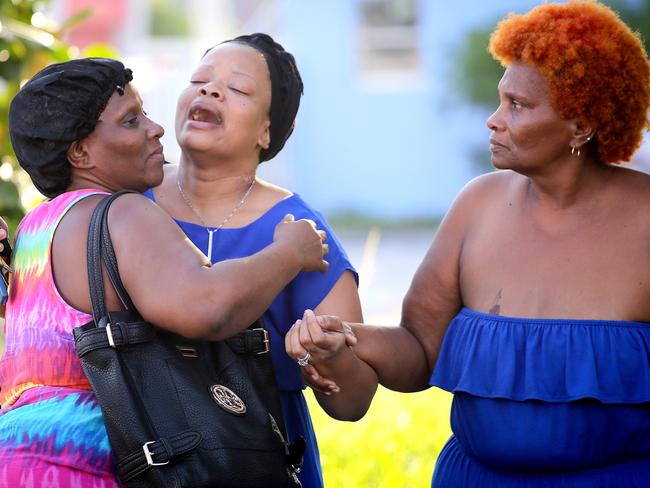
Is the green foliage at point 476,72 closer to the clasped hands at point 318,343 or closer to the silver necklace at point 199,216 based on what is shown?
the silver necklace at point 199,216

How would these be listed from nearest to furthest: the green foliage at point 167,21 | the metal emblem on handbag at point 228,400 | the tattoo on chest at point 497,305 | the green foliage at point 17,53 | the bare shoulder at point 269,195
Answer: the metal emblem on handbag at point 228,400 → the tattoo on chest at point 497,305 → the bare shoulder at point 269,195 → the green foliage at point 17,53 → the green foliage at point 167,21

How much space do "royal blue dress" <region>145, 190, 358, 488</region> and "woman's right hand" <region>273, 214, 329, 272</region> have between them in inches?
7.9

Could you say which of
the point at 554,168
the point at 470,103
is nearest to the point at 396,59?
the point at 470,103

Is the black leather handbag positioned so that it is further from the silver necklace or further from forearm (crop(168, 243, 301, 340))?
the silver necklace

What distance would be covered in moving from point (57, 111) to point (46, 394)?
740 millimetres

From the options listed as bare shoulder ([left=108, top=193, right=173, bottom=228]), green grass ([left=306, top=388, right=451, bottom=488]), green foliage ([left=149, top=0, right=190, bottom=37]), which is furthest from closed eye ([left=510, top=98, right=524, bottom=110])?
green foliage ([left=149, top=0, right=190, bottom=37])

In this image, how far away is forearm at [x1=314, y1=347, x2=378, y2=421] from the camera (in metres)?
3.22

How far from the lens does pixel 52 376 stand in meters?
2.73

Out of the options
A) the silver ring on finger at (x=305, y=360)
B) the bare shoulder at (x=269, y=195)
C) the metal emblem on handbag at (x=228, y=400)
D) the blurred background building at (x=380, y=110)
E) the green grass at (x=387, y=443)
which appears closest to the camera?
the metal emblem on handbag at (x=228, y=400)

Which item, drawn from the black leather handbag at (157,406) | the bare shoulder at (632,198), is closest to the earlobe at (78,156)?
the black leather handbag at (157,406)

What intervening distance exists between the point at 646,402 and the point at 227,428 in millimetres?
1192

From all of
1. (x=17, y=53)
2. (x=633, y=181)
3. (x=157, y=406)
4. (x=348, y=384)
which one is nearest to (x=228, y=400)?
(x=157, y=406)

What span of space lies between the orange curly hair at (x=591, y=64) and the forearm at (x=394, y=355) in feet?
2.80

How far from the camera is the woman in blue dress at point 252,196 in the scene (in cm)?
338
